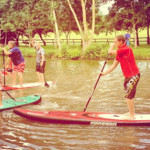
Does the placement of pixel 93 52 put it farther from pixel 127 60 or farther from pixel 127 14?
pixel 127 60

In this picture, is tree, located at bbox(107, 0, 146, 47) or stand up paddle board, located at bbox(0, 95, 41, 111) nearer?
stand up paddle board, located at bbox(0, 95, 41, 111)

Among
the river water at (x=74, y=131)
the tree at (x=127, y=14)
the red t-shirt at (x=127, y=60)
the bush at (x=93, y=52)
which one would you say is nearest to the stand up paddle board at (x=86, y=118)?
the river water at (x=74, y=131)

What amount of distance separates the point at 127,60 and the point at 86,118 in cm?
182

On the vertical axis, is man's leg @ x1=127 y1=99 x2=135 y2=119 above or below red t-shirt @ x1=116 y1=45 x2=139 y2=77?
below

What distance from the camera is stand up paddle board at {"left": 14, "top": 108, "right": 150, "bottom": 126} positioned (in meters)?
7.54

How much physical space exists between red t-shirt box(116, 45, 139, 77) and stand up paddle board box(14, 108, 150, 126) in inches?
47.2

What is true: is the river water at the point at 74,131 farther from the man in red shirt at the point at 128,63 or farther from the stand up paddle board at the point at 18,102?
the man in red shirt at the point at 128,63

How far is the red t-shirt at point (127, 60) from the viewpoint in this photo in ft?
23.6

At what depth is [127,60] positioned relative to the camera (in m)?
7.19

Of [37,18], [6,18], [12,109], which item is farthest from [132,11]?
[12,109]

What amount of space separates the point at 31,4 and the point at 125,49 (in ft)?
105

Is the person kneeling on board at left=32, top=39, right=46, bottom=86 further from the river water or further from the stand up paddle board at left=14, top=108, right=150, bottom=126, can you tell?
the stand up paddle board at left=14, top=108, right=150, bottom=126

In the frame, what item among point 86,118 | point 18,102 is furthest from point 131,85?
point 18,102

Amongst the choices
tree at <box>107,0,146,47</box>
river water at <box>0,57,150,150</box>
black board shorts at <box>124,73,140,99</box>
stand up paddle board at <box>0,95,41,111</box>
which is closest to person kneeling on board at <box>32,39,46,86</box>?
river water at <box>0,57,150,150</box>
